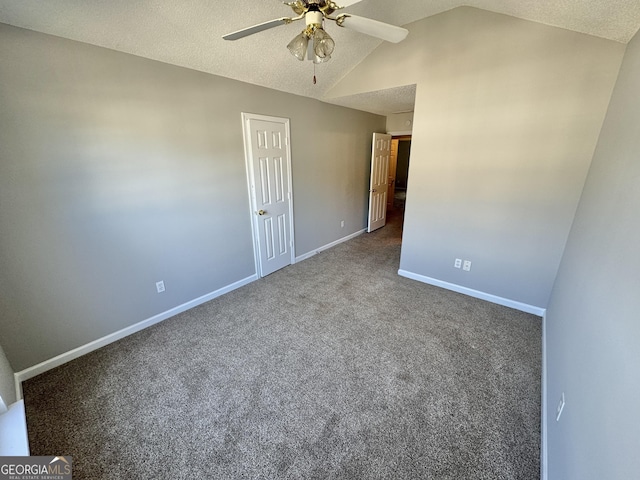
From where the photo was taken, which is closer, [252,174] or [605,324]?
[605,324]

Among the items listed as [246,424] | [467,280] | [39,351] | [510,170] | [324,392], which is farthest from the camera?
[467,280]

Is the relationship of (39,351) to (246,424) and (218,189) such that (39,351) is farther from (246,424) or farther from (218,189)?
(218,189)

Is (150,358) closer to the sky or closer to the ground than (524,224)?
closer to the ground

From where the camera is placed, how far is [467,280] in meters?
3.08

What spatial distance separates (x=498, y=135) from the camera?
255 cm

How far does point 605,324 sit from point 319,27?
77.5 inches

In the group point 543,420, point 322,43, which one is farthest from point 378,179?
point 543,420

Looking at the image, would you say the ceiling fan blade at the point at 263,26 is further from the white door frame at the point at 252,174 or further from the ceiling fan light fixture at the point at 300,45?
the white door frame at the point at 252,174

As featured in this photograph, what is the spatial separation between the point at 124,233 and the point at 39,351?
1.08 meters

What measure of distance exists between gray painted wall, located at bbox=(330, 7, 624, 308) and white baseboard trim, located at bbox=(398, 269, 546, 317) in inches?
2.1

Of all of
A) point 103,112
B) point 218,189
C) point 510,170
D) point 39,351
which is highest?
point 103,112

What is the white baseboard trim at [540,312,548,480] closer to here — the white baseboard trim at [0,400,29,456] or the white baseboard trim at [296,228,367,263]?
the white baseboard trim at [0,400,29,456]

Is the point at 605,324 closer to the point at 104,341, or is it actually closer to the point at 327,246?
the point at 104,341

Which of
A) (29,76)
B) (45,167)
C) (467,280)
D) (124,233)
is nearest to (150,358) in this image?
(124,233)
